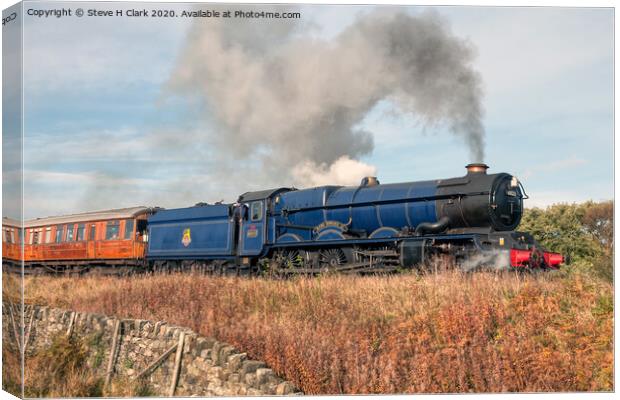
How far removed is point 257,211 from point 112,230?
28.6ft

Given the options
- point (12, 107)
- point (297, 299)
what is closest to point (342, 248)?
point (297, 299)

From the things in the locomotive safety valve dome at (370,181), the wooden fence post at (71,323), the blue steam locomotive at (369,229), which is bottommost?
the wooden fence post at (71,323)

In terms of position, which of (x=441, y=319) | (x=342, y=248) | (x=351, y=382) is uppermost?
(x=342, y=248)

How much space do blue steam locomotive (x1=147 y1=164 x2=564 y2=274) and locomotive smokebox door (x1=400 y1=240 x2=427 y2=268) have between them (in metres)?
0.03

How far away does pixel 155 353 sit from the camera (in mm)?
14062

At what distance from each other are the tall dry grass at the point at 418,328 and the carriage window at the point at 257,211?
7299mm

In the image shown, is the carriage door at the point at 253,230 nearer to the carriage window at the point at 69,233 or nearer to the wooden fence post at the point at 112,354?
the wooden fence post at the point at 112,354

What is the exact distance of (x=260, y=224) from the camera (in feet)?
82.3

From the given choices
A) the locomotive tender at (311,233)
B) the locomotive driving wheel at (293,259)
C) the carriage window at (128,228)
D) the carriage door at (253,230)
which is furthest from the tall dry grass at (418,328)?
the carriage window at (128,228)

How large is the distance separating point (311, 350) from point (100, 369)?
14.6 feet

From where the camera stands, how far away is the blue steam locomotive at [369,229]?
18875mm

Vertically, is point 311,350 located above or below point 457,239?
below

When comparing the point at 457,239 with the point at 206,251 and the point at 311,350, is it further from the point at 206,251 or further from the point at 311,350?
the point at 206,251

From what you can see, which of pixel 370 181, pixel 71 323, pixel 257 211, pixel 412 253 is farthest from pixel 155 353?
pixel 257 211
